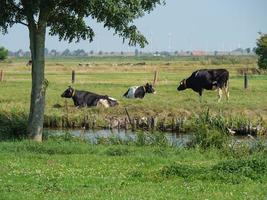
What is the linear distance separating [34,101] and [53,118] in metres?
7.44

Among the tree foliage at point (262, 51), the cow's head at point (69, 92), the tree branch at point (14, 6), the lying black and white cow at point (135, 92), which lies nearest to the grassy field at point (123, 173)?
the tree branch at point (14, 6)

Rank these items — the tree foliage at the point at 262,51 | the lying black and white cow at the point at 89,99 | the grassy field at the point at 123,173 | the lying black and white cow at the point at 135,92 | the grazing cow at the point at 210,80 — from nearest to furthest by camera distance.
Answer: the grassy field at the point at 123,173
the lying black and white cow at the point at 89,99
the lying black and white cow at the point at 135,92
the grazing cow at the point at 210,80
the tree foliage at the point at 262,51

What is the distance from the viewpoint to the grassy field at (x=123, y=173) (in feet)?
39.1

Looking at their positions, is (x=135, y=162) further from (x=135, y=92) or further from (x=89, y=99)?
(x=135, y=92)

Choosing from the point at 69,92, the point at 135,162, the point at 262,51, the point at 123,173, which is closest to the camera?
the point at 123,173

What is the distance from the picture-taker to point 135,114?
94.7 feet

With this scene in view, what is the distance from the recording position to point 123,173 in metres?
14.5

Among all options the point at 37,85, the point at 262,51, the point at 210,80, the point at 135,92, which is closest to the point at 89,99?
the point at 135,92

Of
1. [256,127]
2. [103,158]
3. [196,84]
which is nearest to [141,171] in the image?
[103,158]

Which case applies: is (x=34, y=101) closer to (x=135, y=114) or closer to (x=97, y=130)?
(x=97, y=130)

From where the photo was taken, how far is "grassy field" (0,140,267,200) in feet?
39.1

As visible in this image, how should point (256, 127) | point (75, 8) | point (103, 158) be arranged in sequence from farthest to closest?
point (256, 127)
point (75, 8)
point (103, 158)

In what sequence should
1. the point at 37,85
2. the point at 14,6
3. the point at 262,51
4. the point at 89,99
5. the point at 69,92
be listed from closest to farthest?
the point at 14,6
the point at 37,85
the point at 89,99
the point at 69,92
the point at 262,51

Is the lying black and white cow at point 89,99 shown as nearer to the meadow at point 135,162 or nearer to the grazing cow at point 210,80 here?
the meadow at point 135,162
